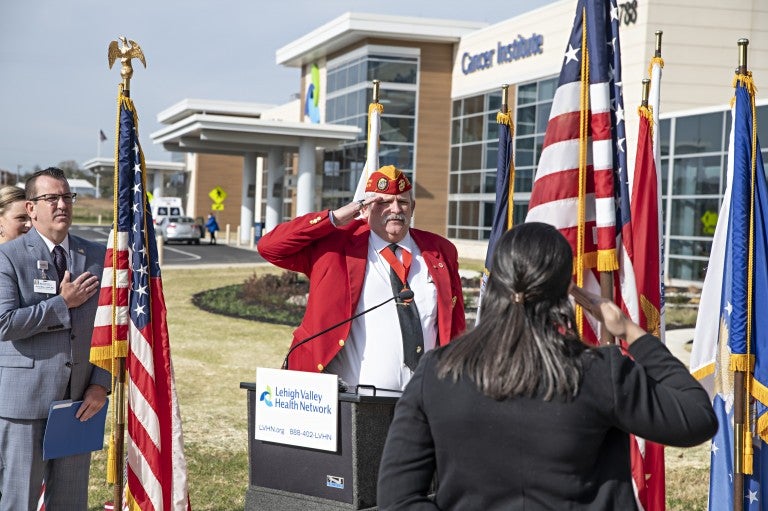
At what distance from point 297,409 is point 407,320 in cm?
93

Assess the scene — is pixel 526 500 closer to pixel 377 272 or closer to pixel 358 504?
pixel 358 504

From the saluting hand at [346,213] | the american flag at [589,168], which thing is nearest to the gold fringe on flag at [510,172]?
the american flag at [589,168]

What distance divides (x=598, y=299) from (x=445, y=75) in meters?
39.8

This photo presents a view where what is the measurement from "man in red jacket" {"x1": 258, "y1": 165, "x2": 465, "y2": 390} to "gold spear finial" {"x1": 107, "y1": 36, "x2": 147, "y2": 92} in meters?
1.31

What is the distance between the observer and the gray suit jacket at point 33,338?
4.53m

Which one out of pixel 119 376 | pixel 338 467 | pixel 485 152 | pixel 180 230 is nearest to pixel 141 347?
pixel 119 376

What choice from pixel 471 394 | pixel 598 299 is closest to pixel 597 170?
pixel 598 299

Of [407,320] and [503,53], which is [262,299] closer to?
[407,320]

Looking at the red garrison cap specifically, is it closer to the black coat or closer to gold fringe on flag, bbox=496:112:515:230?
gold fringe on flag, bbox=496:112:515:230

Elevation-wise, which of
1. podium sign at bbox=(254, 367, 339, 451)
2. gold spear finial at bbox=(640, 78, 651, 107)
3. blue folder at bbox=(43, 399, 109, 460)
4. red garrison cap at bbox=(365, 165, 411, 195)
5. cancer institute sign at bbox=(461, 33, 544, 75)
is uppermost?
cancer institute sign at bbox=(461, 33, 544, 75)

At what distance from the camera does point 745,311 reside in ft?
14.8

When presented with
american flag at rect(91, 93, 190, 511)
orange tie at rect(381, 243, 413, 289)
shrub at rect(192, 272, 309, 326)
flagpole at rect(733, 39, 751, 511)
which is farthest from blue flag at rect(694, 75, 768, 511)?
shrub at rect(192, 272, 309, 326)

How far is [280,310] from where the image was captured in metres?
19.1

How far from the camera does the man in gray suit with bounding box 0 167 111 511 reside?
4.56 meters
